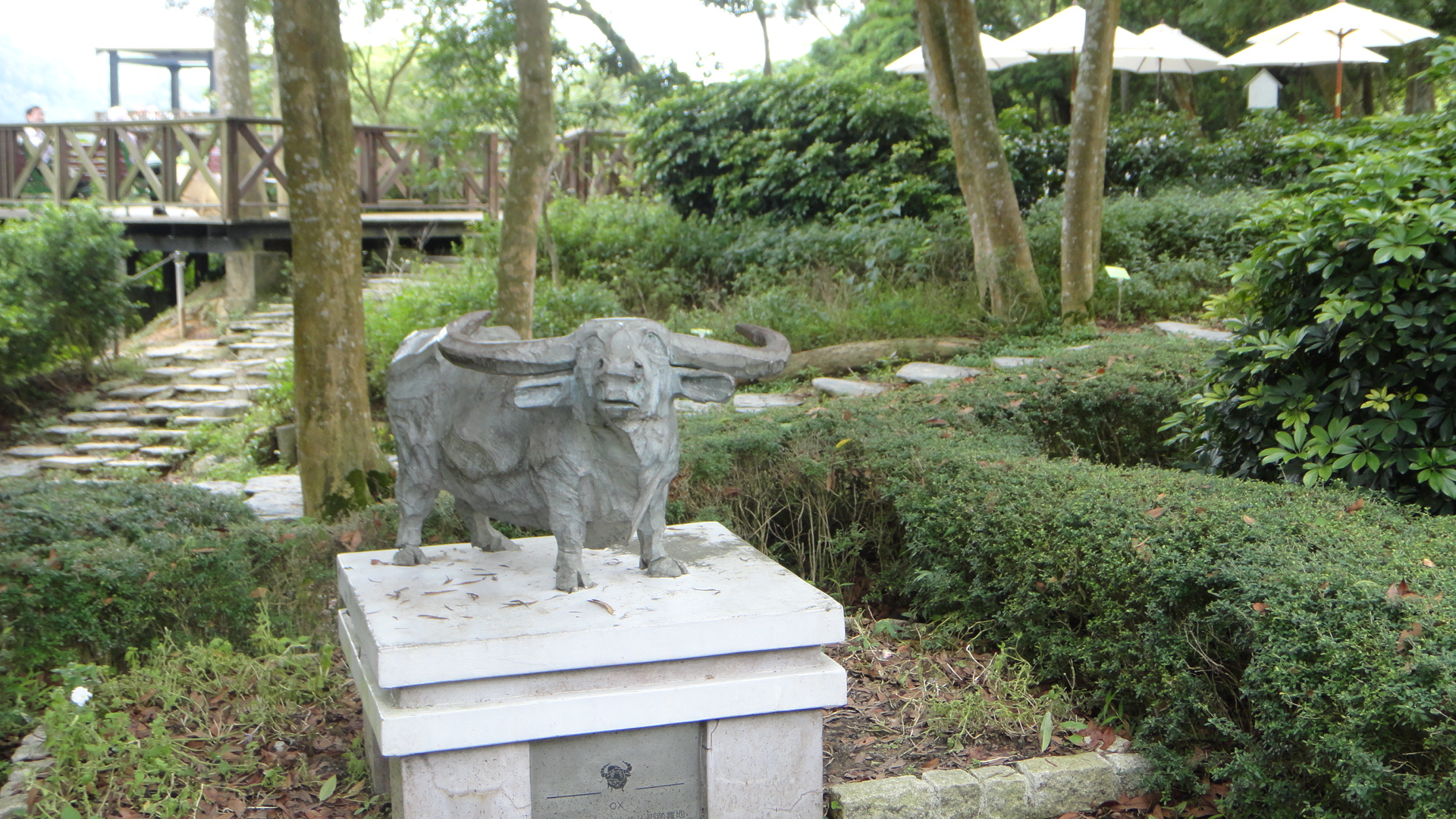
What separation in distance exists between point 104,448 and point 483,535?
7.11 metres

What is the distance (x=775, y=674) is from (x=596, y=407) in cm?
87

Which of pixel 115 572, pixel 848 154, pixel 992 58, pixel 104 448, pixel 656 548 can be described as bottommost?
pixel 104 448

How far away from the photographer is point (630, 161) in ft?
54.2

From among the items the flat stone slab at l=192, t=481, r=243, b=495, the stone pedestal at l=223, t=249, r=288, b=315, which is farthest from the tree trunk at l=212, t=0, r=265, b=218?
the flat stone slab at l=192, t=481, r=243, b=495

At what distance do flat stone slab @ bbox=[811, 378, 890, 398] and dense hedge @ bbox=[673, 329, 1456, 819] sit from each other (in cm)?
193

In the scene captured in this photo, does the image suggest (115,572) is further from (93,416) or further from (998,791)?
(93,416)

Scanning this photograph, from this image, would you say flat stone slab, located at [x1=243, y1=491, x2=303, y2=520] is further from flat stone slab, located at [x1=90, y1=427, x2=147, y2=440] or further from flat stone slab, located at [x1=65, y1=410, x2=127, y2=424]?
flat stone slab, located at [x1=65, y1=410, x2=127, y2=424]

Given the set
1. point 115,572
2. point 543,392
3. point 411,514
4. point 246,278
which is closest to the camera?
point 543,392

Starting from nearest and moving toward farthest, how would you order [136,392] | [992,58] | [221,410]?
[221,410] < [136,392] < [992,58]

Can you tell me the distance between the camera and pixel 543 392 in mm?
2703

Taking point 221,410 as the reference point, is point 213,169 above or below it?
above

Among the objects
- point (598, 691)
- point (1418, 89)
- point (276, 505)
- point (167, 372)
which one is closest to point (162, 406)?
point (167, 372)

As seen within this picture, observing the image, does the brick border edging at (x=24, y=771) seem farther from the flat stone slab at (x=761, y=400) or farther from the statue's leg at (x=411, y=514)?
the flat stone slab at (x=761, y=400)

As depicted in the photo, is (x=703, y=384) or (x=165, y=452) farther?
(x=165, y=452)
